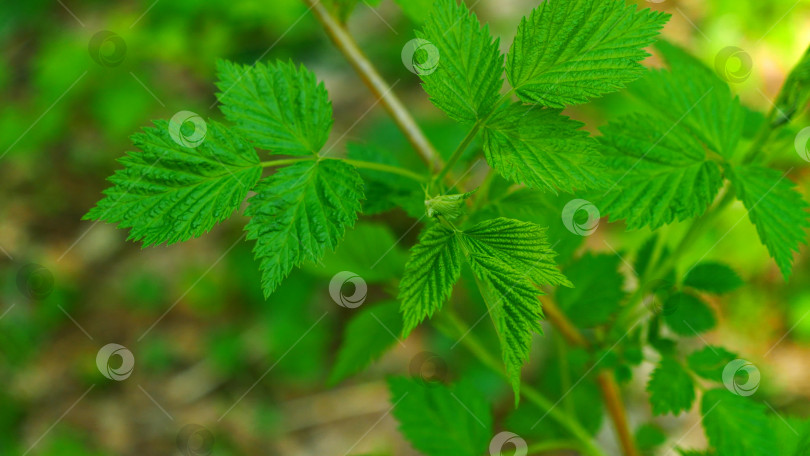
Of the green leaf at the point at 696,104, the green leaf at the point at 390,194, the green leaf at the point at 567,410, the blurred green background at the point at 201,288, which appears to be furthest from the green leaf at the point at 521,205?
the blurred green background at the point at 201,288

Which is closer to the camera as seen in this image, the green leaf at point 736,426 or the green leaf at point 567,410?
the green leaf at point 736,426

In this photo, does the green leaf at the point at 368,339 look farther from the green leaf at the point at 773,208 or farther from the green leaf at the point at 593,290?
the green leaf at the point at 773,208

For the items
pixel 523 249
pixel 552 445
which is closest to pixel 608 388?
pixel 552 445

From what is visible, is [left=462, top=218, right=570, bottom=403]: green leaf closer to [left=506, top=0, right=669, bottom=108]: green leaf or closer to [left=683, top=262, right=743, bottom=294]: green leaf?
[left=506, top=0, right=669, bottom=108]: green leaf

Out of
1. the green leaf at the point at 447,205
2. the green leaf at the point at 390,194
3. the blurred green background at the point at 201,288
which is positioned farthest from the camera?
the blurred green background at the point at 201,288

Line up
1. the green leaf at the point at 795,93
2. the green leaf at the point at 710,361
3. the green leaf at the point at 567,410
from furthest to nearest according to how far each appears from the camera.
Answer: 1. the green leaf at the point at 567,410
2. the green leaf at the point at 710,361
3. the green leaf at the point at 795,93

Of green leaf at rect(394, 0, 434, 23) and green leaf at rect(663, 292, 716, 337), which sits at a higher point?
green leaf at rect(394, 0, 434, 23)

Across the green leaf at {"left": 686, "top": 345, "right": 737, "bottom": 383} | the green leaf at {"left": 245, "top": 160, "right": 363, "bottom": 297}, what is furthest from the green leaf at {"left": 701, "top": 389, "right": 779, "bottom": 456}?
the green leaf at {"left": 245, "top": 160, "right": 363, "bottom": 297}
